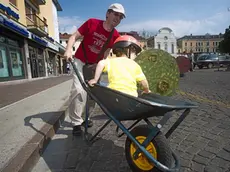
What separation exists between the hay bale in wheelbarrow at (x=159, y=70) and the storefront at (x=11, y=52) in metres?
11.7

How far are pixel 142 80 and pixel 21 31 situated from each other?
15.3m

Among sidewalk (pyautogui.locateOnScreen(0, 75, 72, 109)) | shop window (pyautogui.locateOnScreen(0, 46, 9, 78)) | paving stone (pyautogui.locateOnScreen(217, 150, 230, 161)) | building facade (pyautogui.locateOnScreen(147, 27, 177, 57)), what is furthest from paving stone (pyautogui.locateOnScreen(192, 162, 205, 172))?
building facade (pyautogui.locateOnScreen(147, 27, 177, 57))

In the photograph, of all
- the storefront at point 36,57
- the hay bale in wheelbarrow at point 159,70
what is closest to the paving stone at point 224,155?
the hay bale in wheelbarrow at point 159,70

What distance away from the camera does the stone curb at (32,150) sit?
6.82 feet

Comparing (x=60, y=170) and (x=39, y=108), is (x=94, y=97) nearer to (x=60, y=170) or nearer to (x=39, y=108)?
(x=60, y=170)

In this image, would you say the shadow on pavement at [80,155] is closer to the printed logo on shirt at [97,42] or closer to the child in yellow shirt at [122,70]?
the child in yellow shirt at [122,70]

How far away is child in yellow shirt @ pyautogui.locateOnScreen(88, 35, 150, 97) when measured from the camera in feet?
6.76

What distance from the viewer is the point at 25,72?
55.7ft

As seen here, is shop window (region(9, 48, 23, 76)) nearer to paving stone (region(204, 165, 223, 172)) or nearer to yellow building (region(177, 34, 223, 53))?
paving stone (region(204, 165, 223, 172))

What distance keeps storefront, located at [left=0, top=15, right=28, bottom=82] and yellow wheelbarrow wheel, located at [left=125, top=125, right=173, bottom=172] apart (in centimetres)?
1284

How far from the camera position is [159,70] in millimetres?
3373

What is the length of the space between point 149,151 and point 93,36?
185cm

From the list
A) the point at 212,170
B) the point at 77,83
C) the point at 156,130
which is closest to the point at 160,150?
the point at 156,130

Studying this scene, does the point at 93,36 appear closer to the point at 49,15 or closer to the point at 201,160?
the point at 201,160
